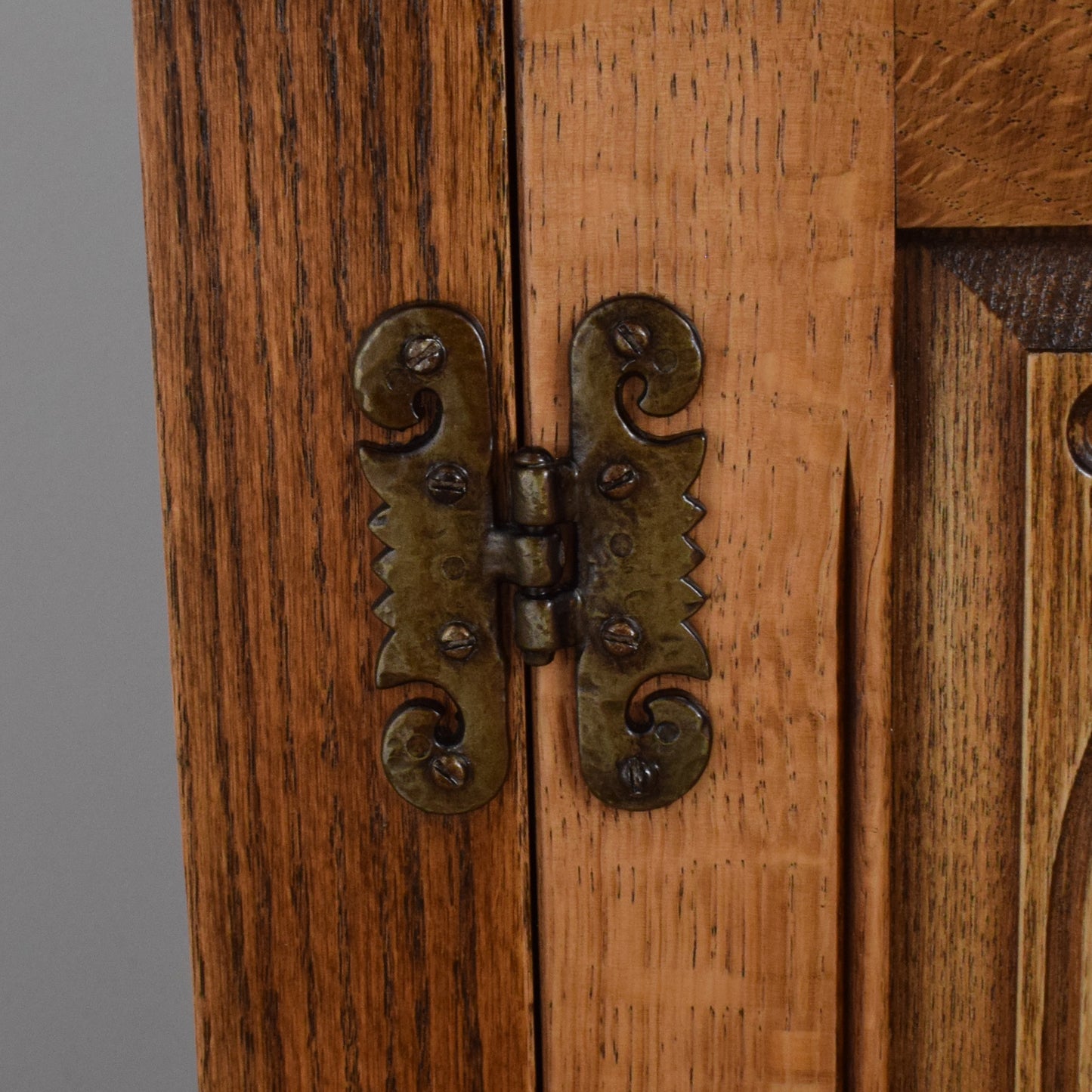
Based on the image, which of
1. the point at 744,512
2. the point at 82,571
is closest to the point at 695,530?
the point at 744,512

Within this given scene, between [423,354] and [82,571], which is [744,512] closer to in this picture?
[423,354]

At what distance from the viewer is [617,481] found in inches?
15.0

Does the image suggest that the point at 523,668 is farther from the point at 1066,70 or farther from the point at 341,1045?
the point at 1066,70

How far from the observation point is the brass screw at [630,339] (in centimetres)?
38

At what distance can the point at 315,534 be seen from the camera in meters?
0.39

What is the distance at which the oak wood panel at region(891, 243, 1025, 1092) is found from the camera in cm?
40

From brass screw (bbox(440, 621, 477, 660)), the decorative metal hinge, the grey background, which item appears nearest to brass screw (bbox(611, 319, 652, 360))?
the decorative metal hinge

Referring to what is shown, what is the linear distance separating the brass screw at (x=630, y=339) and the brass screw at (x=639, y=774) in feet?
0.44

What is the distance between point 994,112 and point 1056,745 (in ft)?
0.69

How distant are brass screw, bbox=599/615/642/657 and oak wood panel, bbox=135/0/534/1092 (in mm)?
38

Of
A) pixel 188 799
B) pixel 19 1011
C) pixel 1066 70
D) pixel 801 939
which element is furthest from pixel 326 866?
pixel 19 1011

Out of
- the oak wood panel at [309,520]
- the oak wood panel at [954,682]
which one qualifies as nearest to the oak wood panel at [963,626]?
the oak wood panel at [954,682]

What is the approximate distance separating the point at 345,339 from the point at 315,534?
0.21 ft

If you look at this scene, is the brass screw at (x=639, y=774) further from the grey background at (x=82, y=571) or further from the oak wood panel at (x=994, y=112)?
the grey background at (x=82, y=571)
